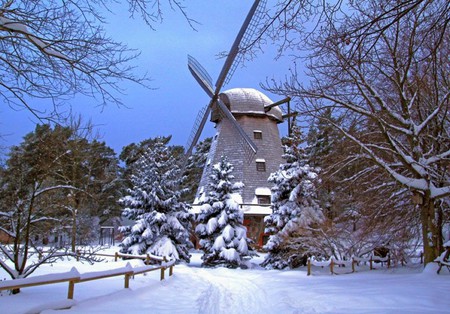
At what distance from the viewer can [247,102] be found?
31.8m

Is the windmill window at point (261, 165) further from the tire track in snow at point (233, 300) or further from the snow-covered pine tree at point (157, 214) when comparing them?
the tire track in snow at point (233, 300)

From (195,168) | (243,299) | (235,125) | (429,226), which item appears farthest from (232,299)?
(195,168)

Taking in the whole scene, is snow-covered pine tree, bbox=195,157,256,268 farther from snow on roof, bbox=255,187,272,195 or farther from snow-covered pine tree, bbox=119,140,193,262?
snow on roof, bbox=255,187,272,195

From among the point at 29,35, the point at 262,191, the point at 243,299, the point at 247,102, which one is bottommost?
the point at 243,299

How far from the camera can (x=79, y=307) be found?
6.44 m

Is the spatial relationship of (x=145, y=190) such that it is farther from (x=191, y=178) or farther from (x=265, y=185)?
(x=191, y=178)

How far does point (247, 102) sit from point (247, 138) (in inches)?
203

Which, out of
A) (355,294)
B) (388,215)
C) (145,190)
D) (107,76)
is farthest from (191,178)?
(107,76)

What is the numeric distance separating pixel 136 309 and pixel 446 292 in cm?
594

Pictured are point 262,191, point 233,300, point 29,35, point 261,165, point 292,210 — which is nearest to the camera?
point 29,35

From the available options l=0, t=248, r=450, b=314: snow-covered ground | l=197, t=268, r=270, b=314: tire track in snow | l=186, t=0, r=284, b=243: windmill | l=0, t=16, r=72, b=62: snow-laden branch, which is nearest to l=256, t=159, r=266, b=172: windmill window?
l=186, t=0, r=284, b=243: windmill

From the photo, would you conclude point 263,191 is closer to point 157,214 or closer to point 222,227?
point 222,227

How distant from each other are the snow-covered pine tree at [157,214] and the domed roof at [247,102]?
34.2 feet

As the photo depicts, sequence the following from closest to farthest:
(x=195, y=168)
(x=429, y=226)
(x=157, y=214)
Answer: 1. (x=429, y=226)
2. (x=157, y=214)
3. (x=195, y=168)
